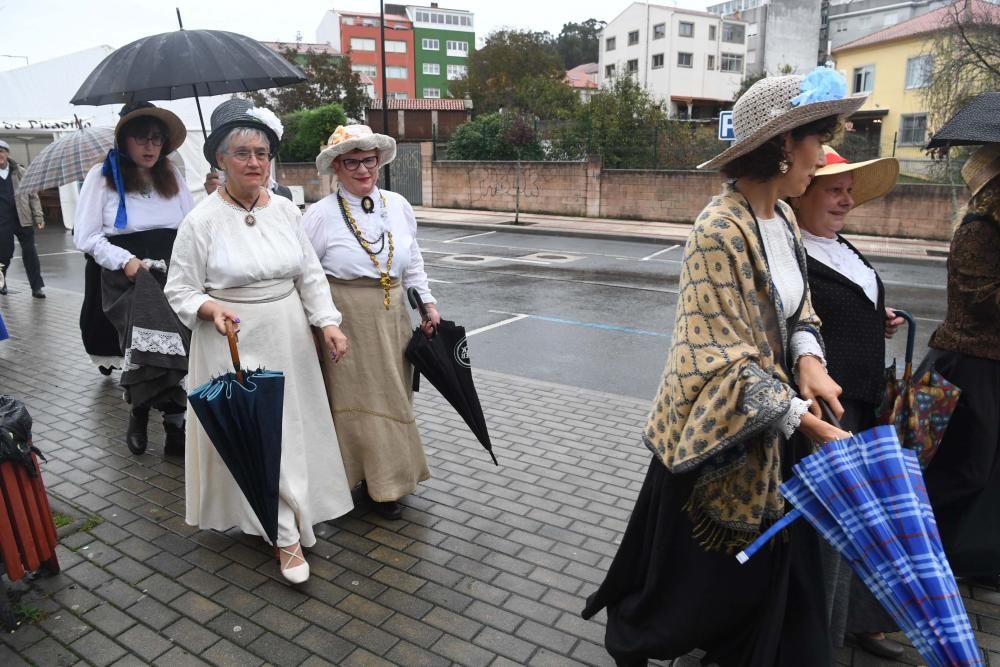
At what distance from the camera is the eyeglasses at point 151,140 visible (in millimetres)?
4781

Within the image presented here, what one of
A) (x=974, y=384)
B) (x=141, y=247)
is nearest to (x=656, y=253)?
(x=141, y=247)

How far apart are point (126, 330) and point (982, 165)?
15.4ft

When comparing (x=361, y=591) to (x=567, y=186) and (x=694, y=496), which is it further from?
(x=567, y=186)

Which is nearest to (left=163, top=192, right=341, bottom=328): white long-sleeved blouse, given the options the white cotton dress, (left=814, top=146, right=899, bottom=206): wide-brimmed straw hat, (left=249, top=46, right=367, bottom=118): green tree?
the white cotton dress

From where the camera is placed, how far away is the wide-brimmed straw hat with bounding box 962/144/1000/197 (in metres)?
3.14

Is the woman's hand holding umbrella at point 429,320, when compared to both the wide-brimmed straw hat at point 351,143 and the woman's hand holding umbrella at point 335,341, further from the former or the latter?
the wide-brimmed straw hat at point 351,143

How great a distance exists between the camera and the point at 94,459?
4.81m

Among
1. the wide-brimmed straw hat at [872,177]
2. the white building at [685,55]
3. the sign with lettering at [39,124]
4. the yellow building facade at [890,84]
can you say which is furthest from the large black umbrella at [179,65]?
the white building at [685,55]

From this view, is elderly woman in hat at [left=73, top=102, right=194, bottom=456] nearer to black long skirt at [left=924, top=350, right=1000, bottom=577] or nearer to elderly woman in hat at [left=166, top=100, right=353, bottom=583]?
elderly woman in hat at [left=166, top=100, right=353, bottom=583]

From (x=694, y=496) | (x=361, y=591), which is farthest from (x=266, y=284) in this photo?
(x=694, y=496)

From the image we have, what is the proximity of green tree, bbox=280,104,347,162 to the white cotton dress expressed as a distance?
27.4 metres

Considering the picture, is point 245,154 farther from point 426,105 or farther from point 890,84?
point 426,105

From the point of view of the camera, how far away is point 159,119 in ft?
15.8

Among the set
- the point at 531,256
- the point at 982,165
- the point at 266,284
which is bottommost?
the point at 531,256
